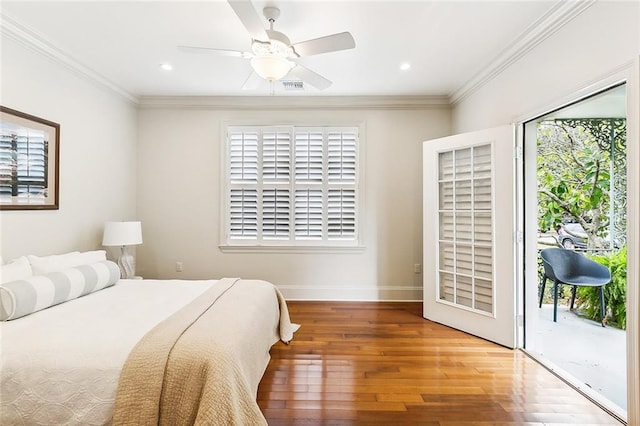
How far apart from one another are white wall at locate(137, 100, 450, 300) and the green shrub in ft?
6.28

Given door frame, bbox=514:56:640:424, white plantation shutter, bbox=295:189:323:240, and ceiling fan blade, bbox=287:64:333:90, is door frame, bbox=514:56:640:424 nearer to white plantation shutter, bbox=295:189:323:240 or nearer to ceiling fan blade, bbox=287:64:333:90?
ceiling fan blade, bbox=287:64:333:90

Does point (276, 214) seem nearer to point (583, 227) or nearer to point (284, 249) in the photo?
point (284, 249)

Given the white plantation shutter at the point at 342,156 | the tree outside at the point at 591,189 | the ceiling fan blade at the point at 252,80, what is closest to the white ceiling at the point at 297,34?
the ceiling fan blade at the point at 252,80

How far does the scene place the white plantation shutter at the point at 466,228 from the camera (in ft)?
9.83

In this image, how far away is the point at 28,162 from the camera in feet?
8.57

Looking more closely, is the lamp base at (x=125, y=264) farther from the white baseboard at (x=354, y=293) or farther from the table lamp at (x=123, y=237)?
the white baseboard at (x=354, y=293)

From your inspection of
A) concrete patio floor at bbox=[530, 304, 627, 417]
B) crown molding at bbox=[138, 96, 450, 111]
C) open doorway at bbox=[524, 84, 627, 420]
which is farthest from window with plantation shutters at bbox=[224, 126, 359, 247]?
concrete patio floor at bbox=[530, 304, 627, 417]

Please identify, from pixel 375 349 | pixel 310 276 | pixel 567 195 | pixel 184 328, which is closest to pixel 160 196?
pixel 310 276

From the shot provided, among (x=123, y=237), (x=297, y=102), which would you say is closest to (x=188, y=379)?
(x=123, y=237)

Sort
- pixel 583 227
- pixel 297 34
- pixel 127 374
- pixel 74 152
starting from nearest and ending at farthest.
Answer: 1. pixel 127 374
2. pixel 297 34
3. pixel 74 152
4. pixel 583 227

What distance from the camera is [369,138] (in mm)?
4078

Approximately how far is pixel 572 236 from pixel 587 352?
1.93m

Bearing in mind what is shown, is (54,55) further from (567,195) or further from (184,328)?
(567,195)

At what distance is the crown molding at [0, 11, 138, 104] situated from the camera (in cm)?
239
